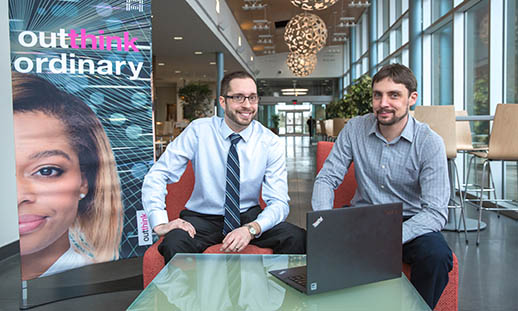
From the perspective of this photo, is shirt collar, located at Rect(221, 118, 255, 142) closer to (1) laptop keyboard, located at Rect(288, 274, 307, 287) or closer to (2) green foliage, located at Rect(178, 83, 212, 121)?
(1) laptop keyboard, located at Rect(288, 274, 307, 287)

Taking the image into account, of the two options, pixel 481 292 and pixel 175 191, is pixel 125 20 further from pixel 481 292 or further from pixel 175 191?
pixel 481 292

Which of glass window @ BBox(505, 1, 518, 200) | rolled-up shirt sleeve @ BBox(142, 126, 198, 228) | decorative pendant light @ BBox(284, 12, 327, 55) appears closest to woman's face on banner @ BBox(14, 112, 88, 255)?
rolled-up shirt sleeve @ BBox(142, 126, 198, 228)

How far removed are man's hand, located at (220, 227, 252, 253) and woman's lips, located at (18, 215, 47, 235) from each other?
54.7 inches

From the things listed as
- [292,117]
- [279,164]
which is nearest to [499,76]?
[279,164]

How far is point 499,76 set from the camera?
6.02 meters

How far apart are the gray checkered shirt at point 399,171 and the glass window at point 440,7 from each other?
6.47m

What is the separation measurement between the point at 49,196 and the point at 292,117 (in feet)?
93.4

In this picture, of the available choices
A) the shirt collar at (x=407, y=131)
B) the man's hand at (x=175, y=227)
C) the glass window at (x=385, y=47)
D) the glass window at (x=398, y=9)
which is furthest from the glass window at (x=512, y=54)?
the glass window at (x=385, y=47)

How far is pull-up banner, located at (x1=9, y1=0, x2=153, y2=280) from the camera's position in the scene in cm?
275

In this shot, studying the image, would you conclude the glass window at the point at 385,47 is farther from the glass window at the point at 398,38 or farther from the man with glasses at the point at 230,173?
the man with glasses at the point at 230,173

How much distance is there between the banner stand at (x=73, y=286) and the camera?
113 inches

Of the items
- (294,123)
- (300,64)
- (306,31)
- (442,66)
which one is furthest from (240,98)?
(294,123)

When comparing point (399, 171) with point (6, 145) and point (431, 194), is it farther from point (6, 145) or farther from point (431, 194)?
point (6, 145)

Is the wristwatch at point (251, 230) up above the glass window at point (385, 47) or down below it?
below
